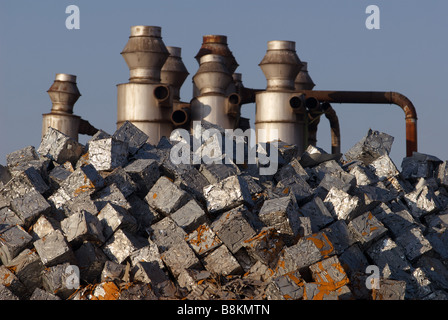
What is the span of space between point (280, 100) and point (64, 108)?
6544 mm

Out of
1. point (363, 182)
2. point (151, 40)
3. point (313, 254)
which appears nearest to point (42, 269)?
point (313, 254)

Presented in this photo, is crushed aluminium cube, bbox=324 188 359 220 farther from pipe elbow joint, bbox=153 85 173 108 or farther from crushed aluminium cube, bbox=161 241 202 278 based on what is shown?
pipe elbow joint, bbox=153 85 173 108

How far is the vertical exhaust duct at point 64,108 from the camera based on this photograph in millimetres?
20141

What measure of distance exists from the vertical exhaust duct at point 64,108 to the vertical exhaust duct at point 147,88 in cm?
272

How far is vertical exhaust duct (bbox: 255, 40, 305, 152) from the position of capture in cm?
1822

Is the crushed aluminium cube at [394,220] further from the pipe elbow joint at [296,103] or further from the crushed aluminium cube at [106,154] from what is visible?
→ the pipe elbow joint at [296,103]

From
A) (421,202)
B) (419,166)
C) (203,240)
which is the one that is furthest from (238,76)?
(203,240)

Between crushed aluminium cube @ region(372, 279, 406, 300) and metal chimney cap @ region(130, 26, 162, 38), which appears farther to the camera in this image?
metal chimney cap @ region(130, 26, 162, 38)

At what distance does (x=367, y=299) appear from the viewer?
7727 mm

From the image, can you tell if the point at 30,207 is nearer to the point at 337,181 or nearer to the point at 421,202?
the point at 337,181

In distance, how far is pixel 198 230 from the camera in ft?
28.0

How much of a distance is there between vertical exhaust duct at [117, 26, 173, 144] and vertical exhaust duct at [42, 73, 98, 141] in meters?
2.72

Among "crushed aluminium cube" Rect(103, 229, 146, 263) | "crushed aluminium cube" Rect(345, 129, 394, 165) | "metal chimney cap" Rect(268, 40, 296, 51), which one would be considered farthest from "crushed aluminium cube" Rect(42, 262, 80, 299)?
"metal chimney cap" Rect(268, 40, 296, 51)
